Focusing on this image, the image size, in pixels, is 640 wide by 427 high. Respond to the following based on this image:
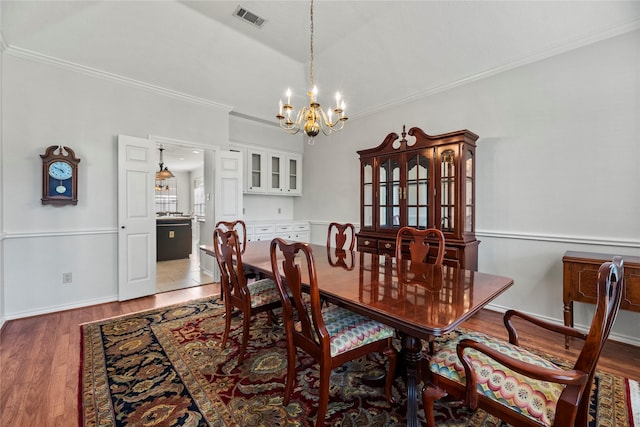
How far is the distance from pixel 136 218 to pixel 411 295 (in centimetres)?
355

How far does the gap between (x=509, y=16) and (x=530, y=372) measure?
3.18m

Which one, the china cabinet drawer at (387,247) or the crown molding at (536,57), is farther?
the china cabinet drawer at (387,247)

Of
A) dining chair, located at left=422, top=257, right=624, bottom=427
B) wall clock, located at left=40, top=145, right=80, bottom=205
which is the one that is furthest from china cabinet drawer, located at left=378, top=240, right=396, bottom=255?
wall clock, located at left=40, top=145, right=80, bottom=205

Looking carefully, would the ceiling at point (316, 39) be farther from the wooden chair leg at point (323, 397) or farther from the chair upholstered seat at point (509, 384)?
the wooden chair leg at point (323, 397)

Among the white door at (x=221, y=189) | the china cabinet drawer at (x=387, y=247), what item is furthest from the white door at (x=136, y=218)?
the china cabinet drawer at (x=387, y=247)

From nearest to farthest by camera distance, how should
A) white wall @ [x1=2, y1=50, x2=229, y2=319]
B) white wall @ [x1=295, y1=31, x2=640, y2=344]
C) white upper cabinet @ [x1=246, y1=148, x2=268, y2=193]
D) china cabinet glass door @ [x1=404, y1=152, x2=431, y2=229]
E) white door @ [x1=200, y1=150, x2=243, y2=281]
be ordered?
1. white wall @ [x1=295, y1=31, x2=640, y2=344]
2. white wall @ [x1=2, y1=50, x2=229, y2=319]
3. china cabinet glass door @ [x1=404, y1=152, x2=431, y2=229]
4. white door @ [x1=200, y1=150, x2=243, y2=281]
5. white upper cabinet @ [x1=246, y1=148, x2=268, y2=193]

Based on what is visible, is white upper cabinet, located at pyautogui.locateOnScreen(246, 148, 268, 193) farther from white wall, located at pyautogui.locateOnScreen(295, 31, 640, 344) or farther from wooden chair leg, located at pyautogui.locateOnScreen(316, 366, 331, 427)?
wooden chair leg, located at pyautogui.locateOnScreen(316, 366, 331, 427)

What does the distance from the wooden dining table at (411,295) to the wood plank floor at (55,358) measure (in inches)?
51.8

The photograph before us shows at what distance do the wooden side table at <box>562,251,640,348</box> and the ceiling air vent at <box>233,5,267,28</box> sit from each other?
155 inches

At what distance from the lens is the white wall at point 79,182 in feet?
9.42

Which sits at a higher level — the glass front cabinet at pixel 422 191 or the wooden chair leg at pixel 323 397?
the glass front cabinet at pixel 422 191

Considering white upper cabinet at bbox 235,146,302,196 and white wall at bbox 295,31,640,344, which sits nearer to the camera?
white wall at bbox 295,31,640,344

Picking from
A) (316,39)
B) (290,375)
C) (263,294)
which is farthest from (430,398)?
(316,39)

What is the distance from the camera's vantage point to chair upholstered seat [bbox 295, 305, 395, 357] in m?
1.47
